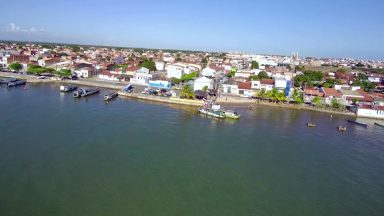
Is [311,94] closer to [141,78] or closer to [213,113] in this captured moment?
[213,113]

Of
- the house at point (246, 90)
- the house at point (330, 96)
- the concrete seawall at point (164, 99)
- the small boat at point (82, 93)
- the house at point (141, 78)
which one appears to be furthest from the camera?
the house at point (141, 78)

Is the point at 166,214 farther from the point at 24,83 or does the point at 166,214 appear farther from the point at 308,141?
the point at 24,83

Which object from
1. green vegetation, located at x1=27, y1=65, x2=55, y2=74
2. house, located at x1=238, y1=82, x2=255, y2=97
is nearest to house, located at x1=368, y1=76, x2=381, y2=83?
house, located at x1=238, y1=82, x2=255, y2=97

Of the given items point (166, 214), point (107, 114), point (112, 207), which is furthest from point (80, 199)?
point (107, 114)

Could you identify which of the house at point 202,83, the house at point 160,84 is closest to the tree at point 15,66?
the house at point 160,84

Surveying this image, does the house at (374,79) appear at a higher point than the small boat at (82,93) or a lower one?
higher

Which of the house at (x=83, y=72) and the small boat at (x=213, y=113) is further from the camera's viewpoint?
the house at (x=83, y=72)

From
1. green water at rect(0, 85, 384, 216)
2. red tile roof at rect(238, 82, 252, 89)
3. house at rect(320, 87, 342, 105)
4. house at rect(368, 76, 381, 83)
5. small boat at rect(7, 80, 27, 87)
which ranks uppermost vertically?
house at rect(368, 76, 381, 83)

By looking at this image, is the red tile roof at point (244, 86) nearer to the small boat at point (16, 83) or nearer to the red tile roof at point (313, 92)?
the red tile roof at point (313, 92)

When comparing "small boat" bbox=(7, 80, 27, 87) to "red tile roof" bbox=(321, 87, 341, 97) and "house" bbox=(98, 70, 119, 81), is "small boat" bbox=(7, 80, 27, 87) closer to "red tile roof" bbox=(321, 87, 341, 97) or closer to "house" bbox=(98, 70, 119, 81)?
"house" bbox=(98, 70, 119, 81)
